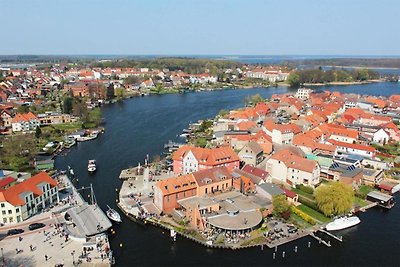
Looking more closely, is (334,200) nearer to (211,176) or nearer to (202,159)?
(211,176)

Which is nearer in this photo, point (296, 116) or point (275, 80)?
point (296, 116)

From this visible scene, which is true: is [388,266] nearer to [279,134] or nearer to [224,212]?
[224,212]

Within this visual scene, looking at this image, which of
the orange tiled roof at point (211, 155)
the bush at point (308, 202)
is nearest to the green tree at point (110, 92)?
the orange tiled roof at point (211, 155)

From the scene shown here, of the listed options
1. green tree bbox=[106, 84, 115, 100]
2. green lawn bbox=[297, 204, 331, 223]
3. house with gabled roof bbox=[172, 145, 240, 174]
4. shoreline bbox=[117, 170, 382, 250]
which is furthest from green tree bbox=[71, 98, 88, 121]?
green lawn bbox=[297, 204, 331, 223]

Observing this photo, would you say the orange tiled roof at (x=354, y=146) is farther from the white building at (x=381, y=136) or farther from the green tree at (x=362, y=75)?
the green tree at (x=362, y=75)

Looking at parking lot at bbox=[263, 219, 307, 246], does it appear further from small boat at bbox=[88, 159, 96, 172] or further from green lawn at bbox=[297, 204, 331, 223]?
small boat at bbox=[88, 159, 96, 172]

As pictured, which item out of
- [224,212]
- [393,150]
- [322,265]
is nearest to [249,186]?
[224,212]

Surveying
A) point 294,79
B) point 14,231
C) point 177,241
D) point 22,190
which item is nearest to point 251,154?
point 177,241
